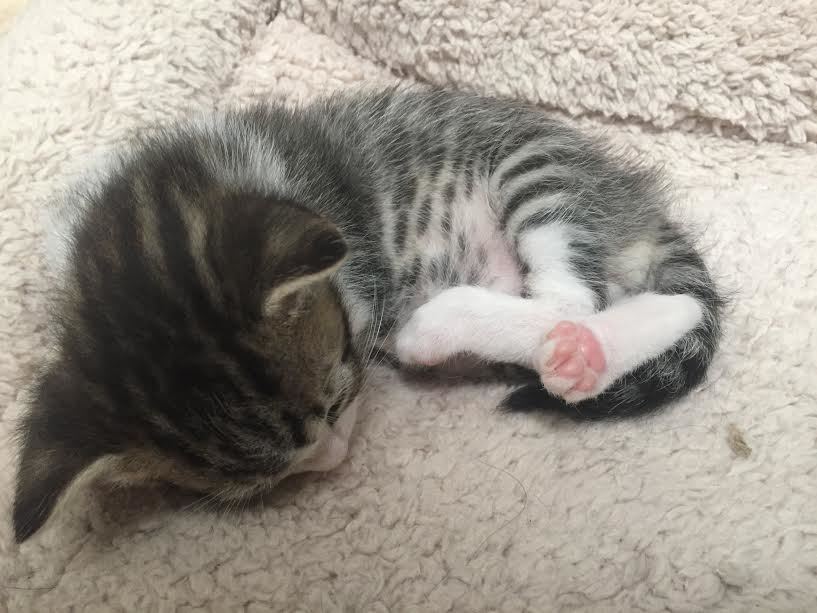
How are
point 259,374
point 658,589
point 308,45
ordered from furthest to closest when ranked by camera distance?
point 308,45 < point 658,589 < point 259,374

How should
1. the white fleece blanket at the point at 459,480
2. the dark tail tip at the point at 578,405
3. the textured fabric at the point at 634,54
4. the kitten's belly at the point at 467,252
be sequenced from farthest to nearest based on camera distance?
the textured fabric at the point at 634,54 → the kitten's belly at the point at 467,252 → the dark tail tip at the point at 578,405 → the white fleece blanket at the point at 459,480

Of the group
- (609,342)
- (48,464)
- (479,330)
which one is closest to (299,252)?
(48,464)

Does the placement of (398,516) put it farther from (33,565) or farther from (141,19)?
(141,19)

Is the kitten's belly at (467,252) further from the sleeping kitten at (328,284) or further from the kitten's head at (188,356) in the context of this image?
the kitten's head at (188,356)

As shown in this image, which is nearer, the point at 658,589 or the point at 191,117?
the point at 658,589

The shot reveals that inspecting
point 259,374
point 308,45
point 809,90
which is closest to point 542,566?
point 259,374

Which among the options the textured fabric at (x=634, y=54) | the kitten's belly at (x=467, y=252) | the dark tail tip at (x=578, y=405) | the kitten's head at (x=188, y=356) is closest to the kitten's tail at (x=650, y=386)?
the dark tail tip at (x=578, y=405)
